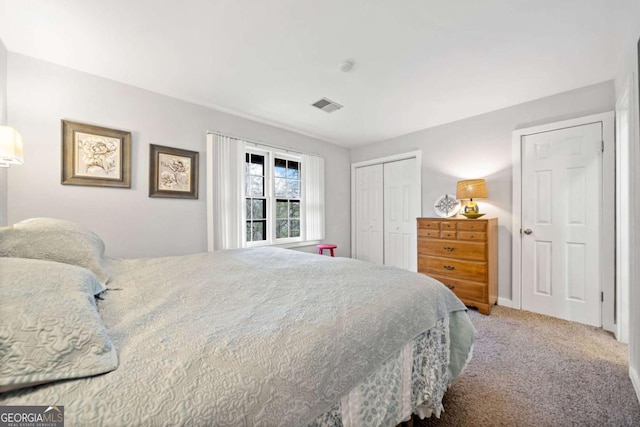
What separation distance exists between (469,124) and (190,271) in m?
3.68

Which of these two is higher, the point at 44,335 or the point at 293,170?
the point at 293,170

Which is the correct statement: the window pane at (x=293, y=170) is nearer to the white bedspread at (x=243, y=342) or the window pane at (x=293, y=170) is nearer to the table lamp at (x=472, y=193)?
the table lamp at (x=472, y=193)

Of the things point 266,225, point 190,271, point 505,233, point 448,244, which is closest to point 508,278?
point 505,233

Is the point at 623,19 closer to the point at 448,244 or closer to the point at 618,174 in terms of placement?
the point at 618,174

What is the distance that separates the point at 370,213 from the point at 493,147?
2060mm

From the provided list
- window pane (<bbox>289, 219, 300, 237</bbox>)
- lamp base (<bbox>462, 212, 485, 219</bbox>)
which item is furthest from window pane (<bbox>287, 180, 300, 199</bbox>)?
lamp base (<bbox>462, 212, 485, 219</bbox>)

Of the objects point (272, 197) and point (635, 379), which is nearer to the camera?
point (635, 379)

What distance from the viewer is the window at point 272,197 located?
345 cm

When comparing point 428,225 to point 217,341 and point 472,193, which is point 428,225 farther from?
point 217,341

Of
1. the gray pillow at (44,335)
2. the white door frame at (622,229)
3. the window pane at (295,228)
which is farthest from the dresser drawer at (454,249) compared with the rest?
the gray pillow at (44,335)

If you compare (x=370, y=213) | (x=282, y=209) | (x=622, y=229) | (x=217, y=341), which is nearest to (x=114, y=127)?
(x=282, y=209)

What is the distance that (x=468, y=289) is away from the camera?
9.45ft

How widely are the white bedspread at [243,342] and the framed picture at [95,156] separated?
132 centimetres

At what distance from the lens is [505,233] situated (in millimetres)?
3041
